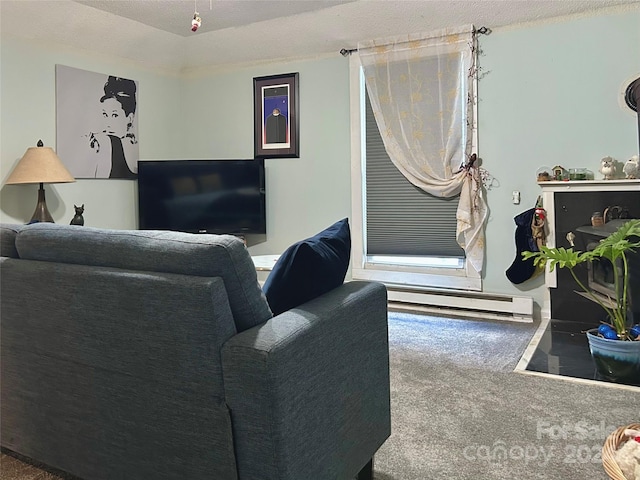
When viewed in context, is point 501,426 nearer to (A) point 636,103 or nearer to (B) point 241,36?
(A) point 636,103

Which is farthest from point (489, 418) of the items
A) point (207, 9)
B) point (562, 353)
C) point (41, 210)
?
point (207, 9)

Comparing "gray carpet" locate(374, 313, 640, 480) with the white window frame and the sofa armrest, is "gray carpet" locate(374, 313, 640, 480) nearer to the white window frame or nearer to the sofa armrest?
the sofa armrest

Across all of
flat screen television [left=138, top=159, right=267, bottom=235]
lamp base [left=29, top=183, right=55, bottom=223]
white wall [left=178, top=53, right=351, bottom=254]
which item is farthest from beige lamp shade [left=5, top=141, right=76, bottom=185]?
white wall [left=178, top=53, right=351, bottom=254]

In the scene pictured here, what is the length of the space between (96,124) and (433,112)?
9.82ft

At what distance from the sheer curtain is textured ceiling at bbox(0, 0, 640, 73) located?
0.15 meters

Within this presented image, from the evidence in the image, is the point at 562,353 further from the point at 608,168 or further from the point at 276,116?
the point at 276,116

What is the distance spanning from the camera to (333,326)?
1624 mm

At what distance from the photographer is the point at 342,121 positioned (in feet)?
15.9

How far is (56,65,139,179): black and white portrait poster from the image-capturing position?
14.8ft

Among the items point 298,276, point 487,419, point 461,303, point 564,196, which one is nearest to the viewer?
point 298,276

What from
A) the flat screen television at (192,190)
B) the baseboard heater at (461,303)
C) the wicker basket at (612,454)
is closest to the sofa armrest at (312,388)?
the wicker basket at (612,454)

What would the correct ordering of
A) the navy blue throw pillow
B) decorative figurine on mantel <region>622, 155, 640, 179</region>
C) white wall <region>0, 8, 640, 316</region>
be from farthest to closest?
1. white wall <region>0, 8, 640, 316</region>
2. decorative figurine on mantel <region>622, 155, 640, 179</region>
3. the navy blue throw pillow

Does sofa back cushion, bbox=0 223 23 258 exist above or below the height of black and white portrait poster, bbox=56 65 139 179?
below

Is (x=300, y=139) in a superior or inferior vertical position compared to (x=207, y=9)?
inferior
